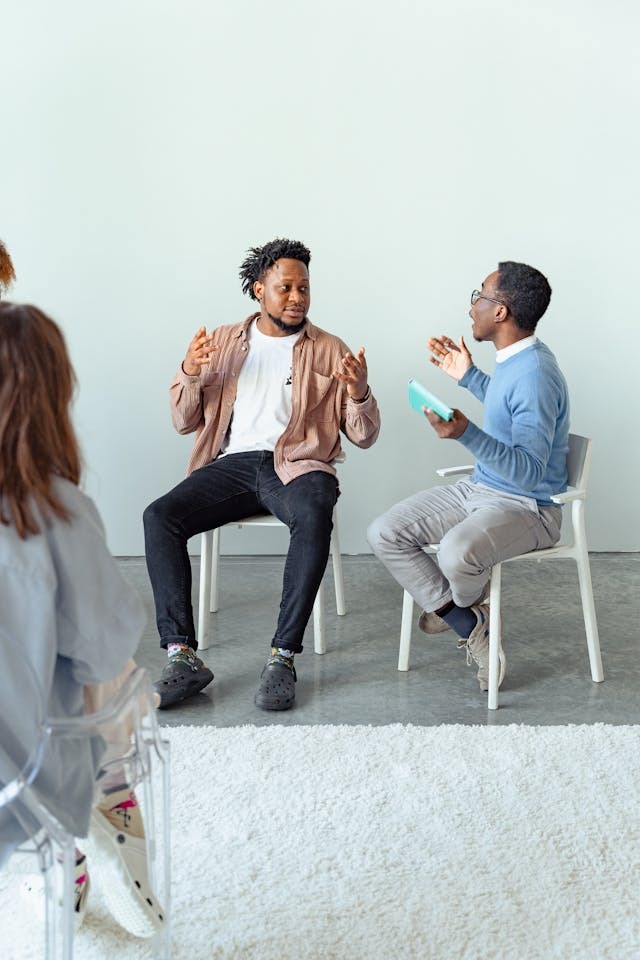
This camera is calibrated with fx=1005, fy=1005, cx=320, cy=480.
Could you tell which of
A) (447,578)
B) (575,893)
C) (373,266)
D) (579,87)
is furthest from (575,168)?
(575,893)

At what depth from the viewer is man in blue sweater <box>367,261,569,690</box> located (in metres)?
2.72

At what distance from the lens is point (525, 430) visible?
276 centimetres

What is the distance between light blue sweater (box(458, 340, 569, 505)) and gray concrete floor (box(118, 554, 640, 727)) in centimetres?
57

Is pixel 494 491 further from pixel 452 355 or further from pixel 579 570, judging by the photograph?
pixel 452 355

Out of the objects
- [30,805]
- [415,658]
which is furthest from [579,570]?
[30,805]

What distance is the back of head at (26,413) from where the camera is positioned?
1.27m

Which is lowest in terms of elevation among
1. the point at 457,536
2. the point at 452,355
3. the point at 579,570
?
the point at 579,570

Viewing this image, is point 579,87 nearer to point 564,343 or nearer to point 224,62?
point 564,343

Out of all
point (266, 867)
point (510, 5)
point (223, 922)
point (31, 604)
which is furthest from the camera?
point (510, 5)

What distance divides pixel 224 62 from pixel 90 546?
3.22 m

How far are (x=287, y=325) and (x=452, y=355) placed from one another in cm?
56

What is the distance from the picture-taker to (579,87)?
4.04m

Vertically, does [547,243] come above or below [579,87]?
below

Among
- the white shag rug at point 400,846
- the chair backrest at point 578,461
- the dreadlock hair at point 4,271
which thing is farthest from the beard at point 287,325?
the white shag rug at point 400,846
